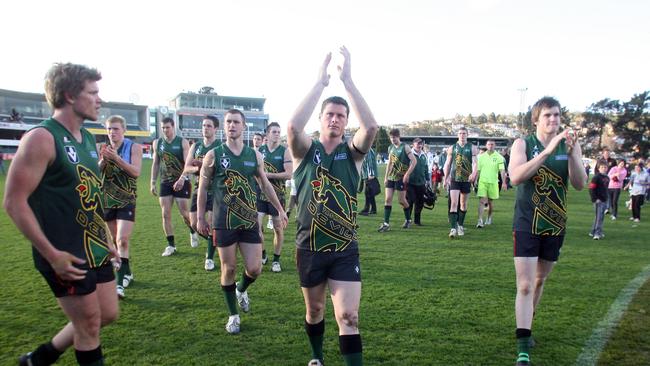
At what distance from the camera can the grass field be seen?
3947 mm

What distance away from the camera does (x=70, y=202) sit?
2600 mm

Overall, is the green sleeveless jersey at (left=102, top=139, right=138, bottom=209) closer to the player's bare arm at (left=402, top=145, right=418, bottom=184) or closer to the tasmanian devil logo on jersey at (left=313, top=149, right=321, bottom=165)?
the tasmanian devil logo on jersey at (left=313, top=149, right=321, bottom=165)

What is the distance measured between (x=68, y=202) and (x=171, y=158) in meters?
4.95

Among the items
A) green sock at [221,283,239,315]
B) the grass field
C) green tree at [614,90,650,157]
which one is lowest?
the grass field

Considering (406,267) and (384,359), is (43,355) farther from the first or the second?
(406,267)

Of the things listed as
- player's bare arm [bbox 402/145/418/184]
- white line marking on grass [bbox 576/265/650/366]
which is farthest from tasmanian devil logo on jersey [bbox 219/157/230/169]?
player's bare arm [bbox 402/145/418/184]

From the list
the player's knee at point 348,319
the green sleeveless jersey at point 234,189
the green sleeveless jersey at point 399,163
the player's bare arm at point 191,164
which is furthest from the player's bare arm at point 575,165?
the green sleeveless jersey at point 399,163

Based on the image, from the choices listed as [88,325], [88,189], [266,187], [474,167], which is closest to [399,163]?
[474,167]

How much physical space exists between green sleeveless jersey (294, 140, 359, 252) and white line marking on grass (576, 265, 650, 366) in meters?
2.49

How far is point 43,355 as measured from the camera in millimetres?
3023

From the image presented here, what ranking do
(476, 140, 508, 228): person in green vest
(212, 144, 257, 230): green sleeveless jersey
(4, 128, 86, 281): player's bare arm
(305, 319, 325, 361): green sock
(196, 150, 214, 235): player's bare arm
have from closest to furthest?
1. (4, 128, 86, 281): player's bare arm
2. (305, 319, 325, 361): green sock
3. (212, 144, 257, 230): green sleeveless jersey
4. (196, 150, 214, 235): player's bare arm
5. (476, 140, 508, 228): person in green vest

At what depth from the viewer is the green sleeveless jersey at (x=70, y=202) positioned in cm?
253

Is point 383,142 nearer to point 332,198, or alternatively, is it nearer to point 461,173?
point 461,173

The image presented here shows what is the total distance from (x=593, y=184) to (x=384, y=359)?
9.13m
